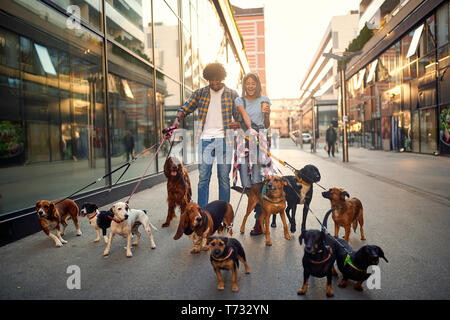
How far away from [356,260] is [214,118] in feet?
9.19

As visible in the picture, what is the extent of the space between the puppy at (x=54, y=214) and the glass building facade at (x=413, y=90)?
677 inches

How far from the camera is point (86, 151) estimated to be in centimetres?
764

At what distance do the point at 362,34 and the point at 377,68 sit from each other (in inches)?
217

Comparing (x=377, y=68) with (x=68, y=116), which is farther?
(x=377, y=68)

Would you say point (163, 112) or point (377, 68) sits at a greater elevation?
point (377, 68)

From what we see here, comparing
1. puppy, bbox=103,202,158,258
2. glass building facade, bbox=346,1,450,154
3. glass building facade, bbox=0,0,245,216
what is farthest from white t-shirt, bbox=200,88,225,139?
glass building facade, bbox=346,1,450,154

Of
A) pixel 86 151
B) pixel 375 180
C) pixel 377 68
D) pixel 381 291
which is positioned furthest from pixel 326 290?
pixel 377 68

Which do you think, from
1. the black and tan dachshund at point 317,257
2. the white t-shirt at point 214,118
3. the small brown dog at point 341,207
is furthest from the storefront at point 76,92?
the small brown dog at point 341,207

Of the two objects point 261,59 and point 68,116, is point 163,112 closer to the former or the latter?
point 68,116

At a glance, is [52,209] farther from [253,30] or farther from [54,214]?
[253,30]

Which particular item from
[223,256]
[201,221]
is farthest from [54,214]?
[223,256]

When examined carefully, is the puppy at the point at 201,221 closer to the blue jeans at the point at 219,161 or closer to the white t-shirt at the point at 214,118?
the blue jeans at the point at 219,161

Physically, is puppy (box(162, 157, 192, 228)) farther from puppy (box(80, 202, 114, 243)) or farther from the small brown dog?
the small brown dog
